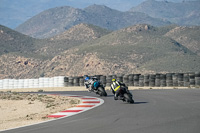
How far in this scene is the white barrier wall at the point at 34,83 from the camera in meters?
43.8

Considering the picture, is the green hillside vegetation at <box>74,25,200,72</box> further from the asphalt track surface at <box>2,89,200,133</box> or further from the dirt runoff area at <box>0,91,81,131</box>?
the asphalt track surface at <box>2,89,200,133</box>

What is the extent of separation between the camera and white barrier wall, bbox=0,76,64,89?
43.8m

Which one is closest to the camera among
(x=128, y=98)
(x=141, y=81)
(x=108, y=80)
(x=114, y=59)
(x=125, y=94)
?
(x=128, y=98)

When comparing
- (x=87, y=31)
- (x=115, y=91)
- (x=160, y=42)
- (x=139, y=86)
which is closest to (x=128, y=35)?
(x=160, y=42)

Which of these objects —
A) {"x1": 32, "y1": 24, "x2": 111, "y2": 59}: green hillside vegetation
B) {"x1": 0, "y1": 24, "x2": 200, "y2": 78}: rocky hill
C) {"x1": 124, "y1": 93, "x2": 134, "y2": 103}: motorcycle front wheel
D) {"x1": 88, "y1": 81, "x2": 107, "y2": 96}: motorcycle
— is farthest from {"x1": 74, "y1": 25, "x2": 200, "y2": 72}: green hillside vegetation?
{"x1": 124, "y1": 93, "x2": 134, "y2": 103}: motorcycle front wheel

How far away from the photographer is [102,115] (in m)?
13.6

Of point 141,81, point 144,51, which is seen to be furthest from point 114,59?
point 141,81

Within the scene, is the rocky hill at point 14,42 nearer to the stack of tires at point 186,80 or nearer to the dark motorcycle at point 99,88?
the stack of tires at point 186,80

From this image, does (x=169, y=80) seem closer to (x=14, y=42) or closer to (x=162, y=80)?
(x=162, y=80)

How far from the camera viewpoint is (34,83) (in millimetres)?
46625

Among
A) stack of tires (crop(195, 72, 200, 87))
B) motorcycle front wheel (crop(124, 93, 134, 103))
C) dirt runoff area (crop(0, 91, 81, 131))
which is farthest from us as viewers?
stack of tires (crop(195, 72, 200, 87))

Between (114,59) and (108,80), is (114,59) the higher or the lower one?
the higher one

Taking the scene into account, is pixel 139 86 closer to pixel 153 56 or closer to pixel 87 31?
pixel 153 56

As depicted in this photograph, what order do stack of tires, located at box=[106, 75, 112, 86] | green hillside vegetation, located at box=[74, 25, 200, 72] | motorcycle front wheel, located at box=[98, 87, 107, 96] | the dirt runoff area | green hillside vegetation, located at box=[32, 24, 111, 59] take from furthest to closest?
green hillside vegetation, located at box=[32, 24, 111, 59] → green hillside vegetation, located at box=[74, 25, 200, 72] → stack of tires, located at box=[106, 75, 112, 86] → motorcycle front wheel, located at box=[98, 87, 107, 96] → the dirt runoff area
